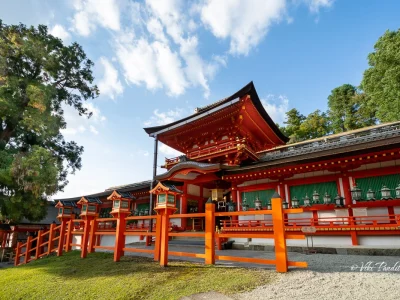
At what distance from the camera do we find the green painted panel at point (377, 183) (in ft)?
27.6

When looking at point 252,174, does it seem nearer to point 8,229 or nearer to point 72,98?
point 72,98

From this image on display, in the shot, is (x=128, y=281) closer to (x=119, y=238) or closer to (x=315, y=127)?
(x=119, y=238)

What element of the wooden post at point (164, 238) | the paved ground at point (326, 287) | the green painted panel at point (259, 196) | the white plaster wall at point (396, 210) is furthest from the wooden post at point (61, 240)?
the white plaster wall at point (396, 210)

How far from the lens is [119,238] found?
6715mm

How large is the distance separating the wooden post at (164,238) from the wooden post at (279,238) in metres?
2.55

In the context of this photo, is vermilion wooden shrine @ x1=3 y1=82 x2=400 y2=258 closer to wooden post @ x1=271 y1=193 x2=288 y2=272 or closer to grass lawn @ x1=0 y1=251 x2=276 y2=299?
wooden post @ x1=271 y1=193 x2=288 y2=272

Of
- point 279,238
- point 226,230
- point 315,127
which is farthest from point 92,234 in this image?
point 315,127

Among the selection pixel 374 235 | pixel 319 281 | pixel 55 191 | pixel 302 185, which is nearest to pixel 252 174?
pixel 302 185

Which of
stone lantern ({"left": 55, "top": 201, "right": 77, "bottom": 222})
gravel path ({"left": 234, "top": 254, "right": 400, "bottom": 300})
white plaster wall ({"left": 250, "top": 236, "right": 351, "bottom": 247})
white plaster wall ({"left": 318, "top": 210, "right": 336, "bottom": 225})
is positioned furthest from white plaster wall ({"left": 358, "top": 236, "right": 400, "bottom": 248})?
stone lantern ({"left": 55, "top": 201, "right": 77, "bottom": 222})

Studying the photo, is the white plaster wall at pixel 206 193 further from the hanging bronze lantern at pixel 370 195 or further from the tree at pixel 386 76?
the tree at pixel 386 76

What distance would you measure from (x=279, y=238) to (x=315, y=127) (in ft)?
99.5

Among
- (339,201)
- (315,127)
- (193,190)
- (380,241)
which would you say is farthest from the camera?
(315,127)

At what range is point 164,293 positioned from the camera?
391 centimetres

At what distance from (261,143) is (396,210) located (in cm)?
1094
